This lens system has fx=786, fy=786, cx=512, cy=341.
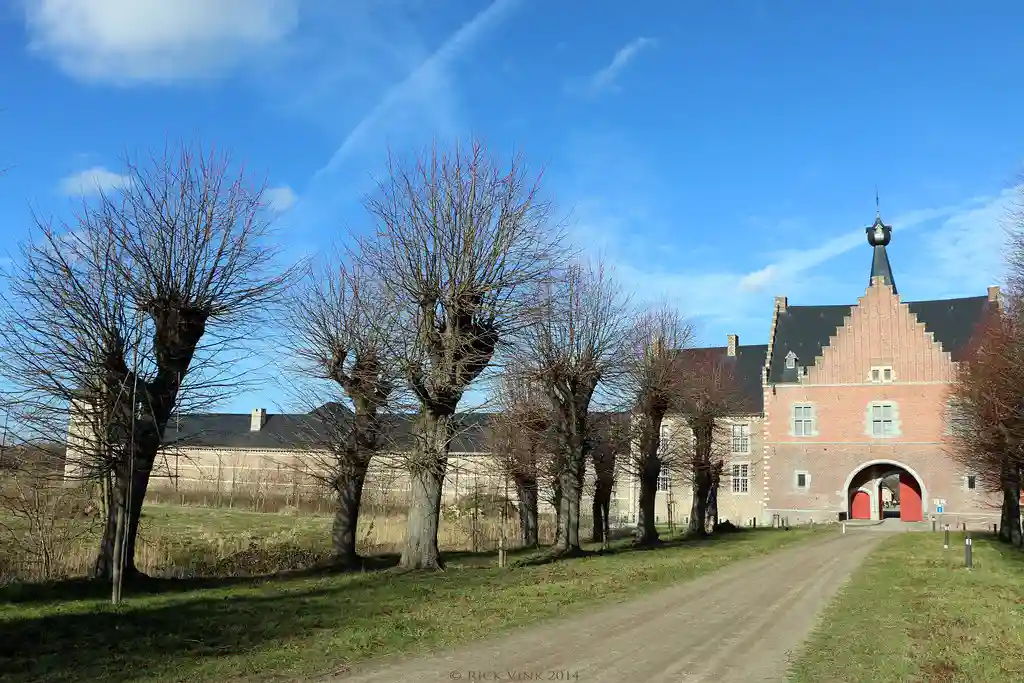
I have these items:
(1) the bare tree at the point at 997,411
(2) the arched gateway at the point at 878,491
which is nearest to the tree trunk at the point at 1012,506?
(1) the bare tree at the point at 997,411

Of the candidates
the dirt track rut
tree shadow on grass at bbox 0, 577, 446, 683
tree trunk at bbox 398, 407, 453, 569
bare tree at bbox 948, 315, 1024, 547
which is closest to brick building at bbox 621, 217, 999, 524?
bare tree at bbox 948, 315, 1024, 547

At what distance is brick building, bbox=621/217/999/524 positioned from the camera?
149 ft

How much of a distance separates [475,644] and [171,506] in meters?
38.7

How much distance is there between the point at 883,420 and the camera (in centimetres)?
4650

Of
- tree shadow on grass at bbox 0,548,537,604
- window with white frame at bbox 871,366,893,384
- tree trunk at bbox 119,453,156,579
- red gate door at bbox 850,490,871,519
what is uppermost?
window with white frame at bbox 871,366,893,384

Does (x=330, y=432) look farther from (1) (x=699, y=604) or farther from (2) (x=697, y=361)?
(2) (x=697, y=361)

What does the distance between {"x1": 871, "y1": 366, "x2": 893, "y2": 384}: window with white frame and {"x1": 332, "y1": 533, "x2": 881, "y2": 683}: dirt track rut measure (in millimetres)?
35567

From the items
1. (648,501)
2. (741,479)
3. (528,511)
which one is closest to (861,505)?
(741,479)

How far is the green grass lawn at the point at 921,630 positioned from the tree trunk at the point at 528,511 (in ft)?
42.6

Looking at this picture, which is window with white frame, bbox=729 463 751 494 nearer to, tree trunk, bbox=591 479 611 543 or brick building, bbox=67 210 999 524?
brick building, bbox=67 210 999 524

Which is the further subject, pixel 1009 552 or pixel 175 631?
pixel 1009 552

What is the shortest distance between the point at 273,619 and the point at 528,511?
1937 centimetres

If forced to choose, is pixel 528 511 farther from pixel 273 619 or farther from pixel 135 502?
pixel 273 619

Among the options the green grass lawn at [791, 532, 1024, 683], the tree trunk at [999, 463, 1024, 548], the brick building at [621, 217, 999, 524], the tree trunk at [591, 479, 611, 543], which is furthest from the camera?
the brick building at [621, 217, 999, 524]
